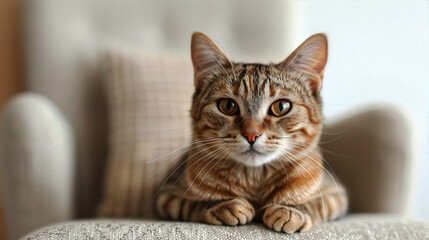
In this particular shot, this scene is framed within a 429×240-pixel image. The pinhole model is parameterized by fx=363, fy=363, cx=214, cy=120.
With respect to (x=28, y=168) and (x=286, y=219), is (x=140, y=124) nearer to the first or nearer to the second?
(x=28, y=168)

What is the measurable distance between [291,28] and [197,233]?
1.81ft

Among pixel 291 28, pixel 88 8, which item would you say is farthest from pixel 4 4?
pixel 291 28

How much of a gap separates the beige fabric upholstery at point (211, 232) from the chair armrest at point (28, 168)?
325 millimetres

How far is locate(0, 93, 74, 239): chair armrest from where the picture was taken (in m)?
1.01

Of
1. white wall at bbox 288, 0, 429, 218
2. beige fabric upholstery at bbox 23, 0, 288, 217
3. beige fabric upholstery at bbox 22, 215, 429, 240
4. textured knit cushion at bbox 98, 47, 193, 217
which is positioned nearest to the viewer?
beige fabric upholstery at bbox 22, 215, 429, 240

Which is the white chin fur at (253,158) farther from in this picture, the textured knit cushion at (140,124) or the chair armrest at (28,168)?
the chair armrest at (28,168)

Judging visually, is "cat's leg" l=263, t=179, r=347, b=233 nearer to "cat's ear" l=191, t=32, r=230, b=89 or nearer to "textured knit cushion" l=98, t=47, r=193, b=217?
"cat's ear" l=191, t=32, r=230, b=89

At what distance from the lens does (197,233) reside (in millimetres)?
676

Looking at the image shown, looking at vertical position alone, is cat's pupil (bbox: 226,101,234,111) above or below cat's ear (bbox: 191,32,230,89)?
below

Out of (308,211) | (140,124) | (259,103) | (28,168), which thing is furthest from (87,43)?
(308,211)

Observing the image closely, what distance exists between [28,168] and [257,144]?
2.26 ft

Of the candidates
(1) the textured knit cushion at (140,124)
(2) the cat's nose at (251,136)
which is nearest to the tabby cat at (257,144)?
(2) the cat's nose at (251,136)

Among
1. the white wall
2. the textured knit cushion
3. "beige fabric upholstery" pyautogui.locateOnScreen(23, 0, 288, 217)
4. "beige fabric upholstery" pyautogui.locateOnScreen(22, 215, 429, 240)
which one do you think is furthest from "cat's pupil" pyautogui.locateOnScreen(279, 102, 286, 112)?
"beige fabric upholstery" pyautogui.locateOnScreen(23, 0, 288, 217)

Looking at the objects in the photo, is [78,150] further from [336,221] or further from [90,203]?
[336,221]
